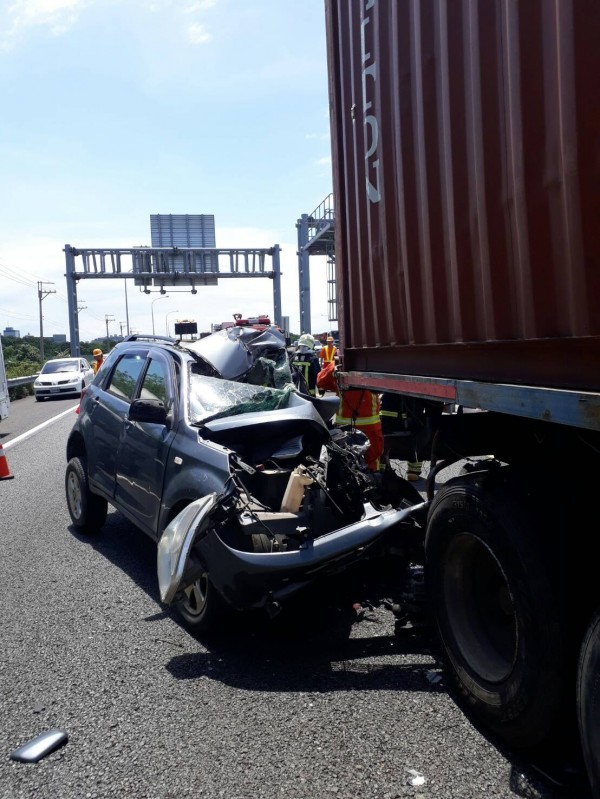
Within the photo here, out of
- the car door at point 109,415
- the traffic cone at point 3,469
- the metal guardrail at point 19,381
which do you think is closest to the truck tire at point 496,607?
the car door at point 109,415

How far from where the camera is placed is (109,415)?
5660 millimetres

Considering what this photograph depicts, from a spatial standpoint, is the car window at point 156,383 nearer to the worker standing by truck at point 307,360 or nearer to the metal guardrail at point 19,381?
the worker standing by truck at point 307,360

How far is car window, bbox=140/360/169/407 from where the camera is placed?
196 inches

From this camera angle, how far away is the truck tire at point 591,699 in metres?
2.16

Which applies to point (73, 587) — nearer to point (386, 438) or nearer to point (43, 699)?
point (43, 699)

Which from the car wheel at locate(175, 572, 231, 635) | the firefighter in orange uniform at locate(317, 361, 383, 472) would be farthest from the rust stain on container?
the firefighter in orange uniform at locate(317, 361, 383, 472)

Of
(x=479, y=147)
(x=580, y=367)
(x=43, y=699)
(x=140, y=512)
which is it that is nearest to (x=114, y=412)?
(x=140, y=512)

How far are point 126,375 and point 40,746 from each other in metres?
3.47

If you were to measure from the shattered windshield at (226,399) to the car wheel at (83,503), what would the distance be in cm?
173

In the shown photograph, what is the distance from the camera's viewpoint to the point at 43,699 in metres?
3.23

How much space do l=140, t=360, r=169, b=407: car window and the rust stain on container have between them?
5.02 feet

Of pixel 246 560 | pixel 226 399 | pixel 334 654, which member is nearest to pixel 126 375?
pixel 226 399

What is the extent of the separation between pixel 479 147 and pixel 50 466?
864cm

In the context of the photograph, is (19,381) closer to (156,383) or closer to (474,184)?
(156,383)
